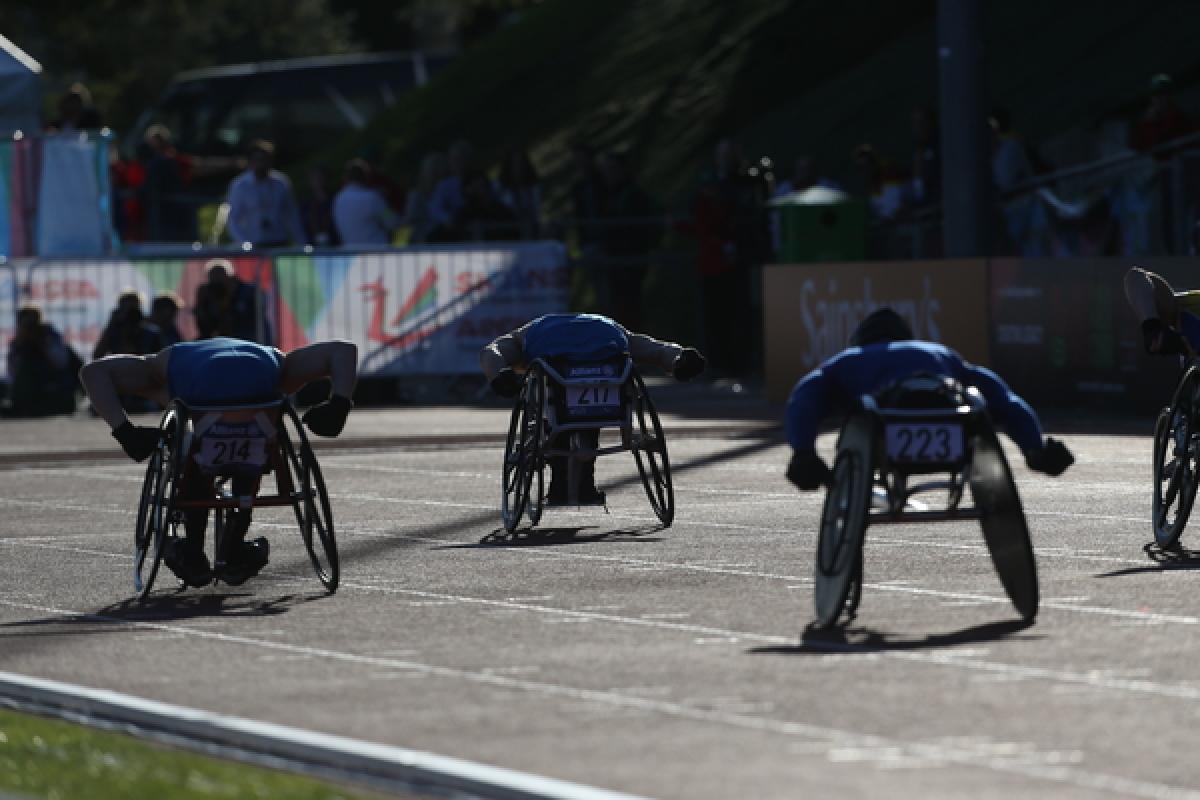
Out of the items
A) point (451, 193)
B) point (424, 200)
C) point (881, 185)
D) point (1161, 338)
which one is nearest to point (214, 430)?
point (1161, 338)

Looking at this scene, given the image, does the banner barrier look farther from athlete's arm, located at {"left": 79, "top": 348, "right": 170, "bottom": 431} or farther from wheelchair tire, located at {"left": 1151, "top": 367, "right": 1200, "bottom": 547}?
athlete's arm, located at {"left": 79, "top": 348, "right": 170, "bottom": 431}

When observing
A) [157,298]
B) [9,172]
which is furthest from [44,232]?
[157,298]

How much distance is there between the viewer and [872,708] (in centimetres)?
861

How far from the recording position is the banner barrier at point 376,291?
92.2 feet

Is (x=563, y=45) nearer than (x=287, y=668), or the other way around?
(x=287, y=668)

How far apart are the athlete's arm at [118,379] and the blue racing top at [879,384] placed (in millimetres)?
3192

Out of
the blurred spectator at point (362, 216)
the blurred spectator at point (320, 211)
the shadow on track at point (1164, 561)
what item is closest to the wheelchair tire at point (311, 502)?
the shadow on track at point (1164, 561)

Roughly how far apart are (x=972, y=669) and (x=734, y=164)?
19101 mm

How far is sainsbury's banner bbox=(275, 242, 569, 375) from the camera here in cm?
2809

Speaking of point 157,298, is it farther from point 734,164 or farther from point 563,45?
point 563,45

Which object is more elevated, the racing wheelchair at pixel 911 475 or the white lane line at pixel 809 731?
the racing wheelchair at pixel 911 475

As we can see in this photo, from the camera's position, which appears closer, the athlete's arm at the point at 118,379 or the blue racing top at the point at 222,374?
the blue racing top at the point at 222,374

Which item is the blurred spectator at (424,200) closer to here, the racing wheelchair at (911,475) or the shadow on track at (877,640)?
the racing wheelchair at (911,475)

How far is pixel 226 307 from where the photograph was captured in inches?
1065
